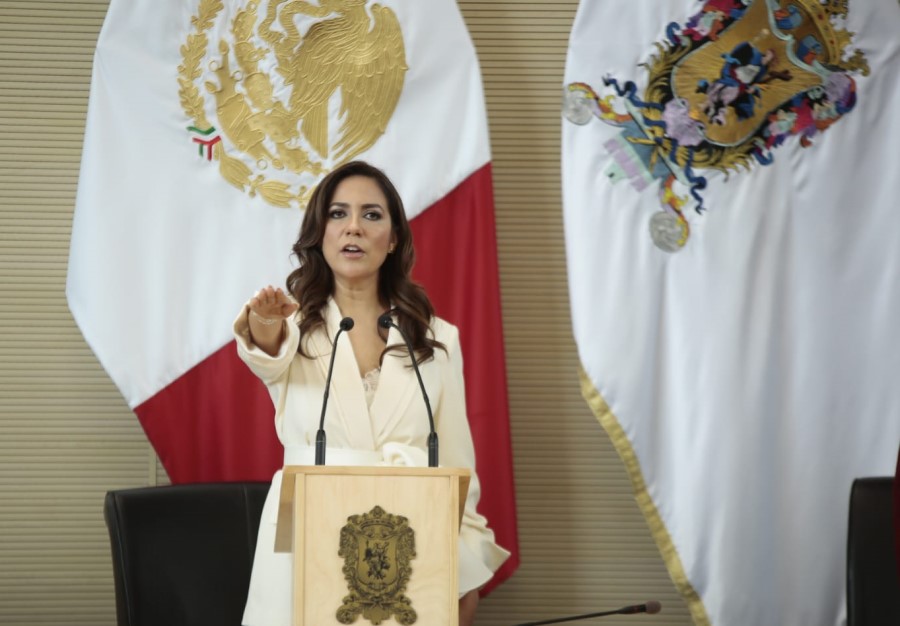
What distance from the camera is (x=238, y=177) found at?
347cm

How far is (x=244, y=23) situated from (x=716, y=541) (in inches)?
87.7

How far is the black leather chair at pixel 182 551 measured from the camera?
2.95 m

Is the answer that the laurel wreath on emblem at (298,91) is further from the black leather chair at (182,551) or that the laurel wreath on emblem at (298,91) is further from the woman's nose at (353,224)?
the black leather chair at (182,551)

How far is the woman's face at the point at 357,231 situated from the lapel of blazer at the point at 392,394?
10.2 inches

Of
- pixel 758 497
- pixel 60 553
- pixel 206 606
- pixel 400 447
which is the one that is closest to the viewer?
pixel 400 447

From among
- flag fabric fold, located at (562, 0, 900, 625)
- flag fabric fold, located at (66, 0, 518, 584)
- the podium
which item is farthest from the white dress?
flag fabric fold, located at (562, 0, 900, 625)

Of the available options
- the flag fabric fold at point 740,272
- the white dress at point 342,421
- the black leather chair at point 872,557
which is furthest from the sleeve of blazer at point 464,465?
the black leather chair at point 872,557

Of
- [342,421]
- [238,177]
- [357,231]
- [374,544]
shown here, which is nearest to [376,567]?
[374,544]

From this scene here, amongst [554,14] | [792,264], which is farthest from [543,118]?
[792,264]

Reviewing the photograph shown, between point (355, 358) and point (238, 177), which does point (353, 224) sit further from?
point (238, 177)

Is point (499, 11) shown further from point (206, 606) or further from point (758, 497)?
point (206, 606)

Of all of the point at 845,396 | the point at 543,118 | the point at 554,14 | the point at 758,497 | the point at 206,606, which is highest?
the point at 554,14

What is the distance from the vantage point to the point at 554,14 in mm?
3836

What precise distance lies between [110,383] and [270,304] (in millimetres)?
1667
